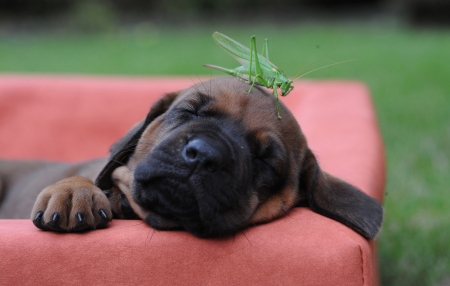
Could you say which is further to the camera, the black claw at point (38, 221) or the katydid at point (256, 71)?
the katydid at point (256, 71)

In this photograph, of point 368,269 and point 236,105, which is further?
point 236,105

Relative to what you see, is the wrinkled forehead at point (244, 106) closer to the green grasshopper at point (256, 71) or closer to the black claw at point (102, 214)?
the green grasshopper at point (256, 71)

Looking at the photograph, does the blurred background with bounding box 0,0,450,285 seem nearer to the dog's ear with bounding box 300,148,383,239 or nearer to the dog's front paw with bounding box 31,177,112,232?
the dog's ear with bounding box 300,148,383,239

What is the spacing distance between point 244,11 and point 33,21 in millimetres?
8620

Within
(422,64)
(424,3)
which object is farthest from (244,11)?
(422,64)

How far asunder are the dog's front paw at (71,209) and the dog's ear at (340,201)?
4.23ft

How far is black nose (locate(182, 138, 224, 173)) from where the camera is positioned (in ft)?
10.2

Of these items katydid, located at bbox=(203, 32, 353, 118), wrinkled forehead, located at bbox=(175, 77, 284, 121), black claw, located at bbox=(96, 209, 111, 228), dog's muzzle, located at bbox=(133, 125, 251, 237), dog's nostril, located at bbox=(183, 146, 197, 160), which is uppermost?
katydid, located at bbox=(203, 32, 353, 118)

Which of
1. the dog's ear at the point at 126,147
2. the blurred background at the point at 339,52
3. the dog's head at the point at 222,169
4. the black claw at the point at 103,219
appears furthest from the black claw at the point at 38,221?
the blurred background at the point at 339,52

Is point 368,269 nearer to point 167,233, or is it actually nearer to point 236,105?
point 167,233

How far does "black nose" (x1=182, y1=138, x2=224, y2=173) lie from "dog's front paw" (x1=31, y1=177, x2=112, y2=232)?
1.98 ft

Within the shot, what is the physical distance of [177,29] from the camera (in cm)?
2186

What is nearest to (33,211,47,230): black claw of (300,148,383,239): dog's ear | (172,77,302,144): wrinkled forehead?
(172,77,302,144): wrinkled forehead

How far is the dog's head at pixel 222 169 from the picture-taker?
10.4 ft
